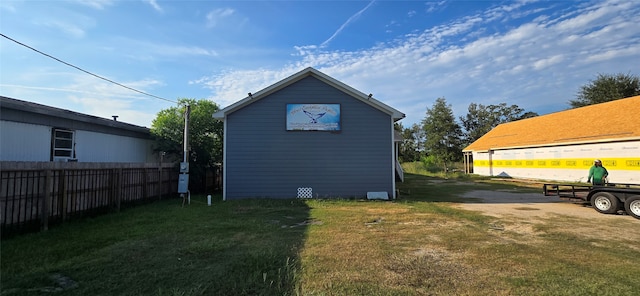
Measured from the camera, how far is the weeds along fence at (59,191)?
589 centimetres

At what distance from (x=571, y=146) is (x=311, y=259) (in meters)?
21.1

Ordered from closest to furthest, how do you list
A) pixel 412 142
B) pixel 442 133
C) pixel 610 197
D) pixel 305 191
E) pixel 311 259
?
pixel 311 259, pixel 610 197, pixel 305 191, pixel 442 133, pixel 412 142

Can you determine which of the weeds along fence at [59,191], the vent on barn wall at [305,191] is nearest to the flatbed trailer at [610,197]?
the vent on barn wall at [305,191]

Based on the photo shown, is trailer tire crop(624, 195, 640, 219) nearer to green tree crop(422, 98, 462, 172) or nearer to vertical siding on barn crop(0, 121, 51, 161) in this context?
vertical siding on barn crop(0, 121, 51, 161)

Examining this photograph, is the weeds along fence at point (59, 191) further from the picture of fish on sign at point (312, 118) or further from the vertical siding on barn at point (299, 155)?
the picture of fish on sign at point (312, 118)

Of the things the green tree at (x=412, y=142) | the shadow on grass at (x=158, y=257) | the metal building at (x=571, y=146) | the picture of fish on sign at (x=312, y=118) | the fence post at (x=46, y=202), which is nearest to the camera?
the shadow on grass at (x=158, y=257)

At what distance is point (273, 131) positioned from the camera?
12742 mm

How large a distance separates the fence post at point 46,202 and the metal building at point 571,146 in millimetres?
22558

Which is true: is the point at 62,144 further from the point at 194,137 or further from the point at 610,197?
the point at 610,197

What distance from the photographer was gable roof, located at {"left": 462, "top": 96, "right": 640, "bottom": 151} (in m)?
17.3

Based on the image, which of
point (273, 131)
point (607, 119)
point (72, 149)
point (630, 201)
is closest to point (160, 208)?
point (72, 149)

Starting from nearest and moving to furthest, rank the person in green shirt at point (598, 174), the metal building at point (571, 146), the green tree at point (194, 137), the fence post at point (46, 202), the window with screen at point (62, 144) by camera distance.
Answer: the fence post at point (46, 202) → the window with screen at point (62, 144) → the person in green shirt at point (598, 174) → the green tree at point (194, 137) → the metal building at point (571, 146)

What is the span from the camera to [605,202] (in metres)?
9.45

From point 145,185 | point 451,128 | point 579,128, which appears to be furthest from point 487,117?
point 145,185
